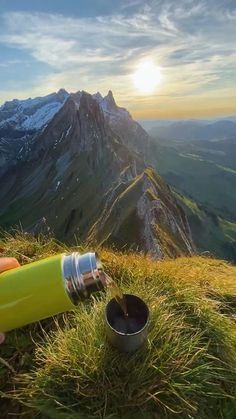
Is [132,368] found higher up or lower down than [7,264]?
lower down

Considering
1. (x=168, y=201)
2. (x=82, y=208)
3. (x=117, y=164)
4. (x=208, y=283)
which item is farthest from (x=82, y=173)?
(x=208, y=283)

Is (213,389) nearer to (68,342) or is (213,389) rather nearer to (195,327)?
(195,327)

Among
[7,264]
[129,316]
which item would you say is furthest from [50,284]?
[129,316]

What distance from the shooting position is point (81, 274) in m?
3.37

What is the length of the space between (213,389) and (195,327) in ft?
2.57

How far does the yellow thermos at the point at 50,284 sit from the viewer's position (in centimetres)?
335

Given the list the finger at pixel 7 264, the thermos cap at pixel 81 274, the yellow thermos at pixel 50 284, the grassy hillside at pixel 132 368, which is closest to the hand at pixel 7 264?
the finger at pixel 7 264

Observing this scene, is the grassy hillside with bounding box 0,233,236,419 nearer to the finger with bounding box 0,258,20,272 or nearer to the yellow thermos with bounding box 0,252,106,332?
the yellow thermos with bounding box 0,252,106,332

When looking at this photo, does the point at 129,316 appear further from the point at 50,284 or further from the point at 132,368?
the point at 50,284

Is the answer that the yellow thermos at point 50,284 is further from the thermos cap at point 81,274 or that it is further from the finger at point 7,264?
the finger at point 7,264

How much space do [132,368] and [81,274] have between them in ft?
3.90

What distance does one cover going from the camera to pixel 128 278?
5.78m

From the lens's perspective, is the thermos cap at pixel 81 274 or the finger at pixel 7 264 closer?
the thermos cap at pixel 81 274

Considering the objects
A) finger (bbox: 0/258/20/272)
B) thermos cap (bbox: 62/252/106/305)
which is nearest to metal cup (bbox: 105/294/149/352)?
thermos cap (bbox: 62/252/106/305)
